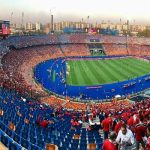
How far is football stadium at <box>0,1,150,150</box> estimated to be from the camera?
1151cm

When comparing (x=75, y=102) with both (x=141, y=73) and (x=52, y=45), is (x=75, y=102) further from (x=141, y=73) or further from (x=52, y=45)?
(x=52, y=45)

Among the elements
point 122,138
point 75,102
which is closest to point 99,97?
point 75,102

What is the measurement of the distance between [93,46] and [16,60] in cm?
3502

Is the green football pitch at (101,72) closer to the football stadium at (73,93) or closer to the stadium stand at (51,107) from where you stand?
the football stadium at (73,93)

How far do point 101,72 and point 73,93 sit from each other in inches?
679

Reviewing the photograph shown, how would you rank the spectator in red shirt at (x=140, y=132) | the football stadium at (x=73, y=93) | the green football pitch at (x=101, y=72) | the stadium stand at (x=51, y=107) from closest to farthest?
the spectator in red shirt at (x=140, y=132) → the football stadium at (x=73, y=93) → the stadium stand at (x=51, y=107) → the green football pitch at (x=101, y=72)

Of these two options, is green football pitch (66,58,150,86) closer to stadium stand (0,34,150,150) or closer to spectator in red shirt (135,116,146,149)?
stadium stand (0,34,150,150)

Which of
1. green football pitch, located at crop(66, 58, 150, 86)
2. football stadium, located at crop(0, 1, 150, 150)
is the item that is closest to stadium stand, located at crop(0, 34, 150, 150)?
football stadium, located at crop(0, 1, 150, 150)

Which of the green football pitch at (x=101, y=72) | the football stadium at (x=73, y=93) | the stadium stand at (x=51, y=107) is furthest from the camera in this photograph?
the green football pitch at (x=101, y=72)

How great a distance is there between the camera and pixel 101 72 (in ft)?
199

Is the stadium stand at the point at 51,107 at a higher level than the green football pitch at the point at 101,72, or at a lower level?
higher

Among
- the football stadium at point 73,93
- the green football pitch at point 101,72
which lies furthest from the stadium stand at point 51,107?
the green football pitch at point 101,72

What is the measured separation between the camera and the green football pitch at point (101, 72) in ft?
171

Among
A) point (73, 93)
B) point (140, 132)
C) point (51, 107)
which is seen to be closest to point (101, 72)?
point (73, 93)
